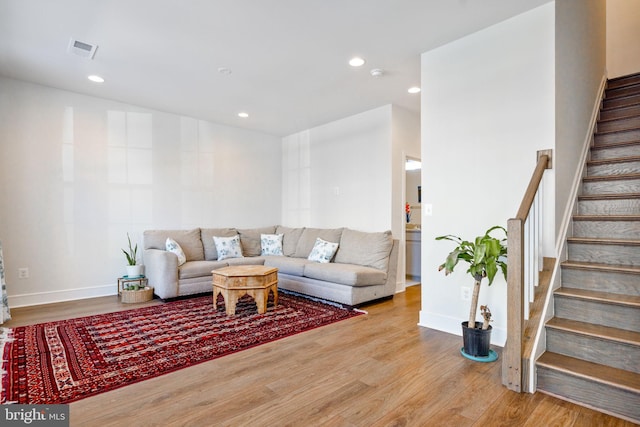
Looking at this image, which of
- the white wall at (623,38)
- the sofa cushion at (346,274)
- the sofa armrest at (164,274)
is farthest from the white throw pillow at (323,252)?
the white wall at (623,38)

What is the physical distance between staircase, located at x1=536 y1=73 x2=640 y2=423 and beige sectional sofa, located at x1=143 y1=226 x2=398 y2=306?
1.98m

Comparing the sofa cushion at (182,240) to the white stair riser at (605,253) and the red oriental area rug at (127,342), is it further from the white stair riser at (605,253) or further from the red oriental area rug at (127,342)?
the white stair riser at (605,253)

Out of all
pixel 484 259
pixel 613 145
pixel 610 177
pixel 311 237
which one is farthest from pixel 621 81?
pixel 311 237

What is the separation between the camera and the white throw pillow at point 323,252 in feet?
14.9

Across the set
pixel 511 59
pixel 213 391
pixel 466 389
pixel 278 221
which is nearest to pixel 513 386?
pixel 466 389

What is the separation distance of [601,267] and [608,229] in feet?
1.60

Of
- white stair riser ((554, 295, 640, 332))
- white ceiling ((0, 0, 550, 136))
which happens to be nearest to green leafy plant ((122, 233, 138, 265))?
white ceiling ((0, 0, 550, 136))

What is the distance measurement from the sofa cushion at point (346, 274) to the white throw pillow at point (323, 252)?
253mm

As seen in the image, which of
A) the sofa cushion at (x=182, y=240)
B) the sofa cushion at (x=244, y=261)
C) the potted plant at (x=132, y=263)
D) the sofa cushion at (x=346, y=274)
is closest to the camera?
the sofa cushion at (x=346, y=274)

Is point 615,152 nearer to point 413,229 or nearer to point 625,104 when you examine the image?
point 625,104

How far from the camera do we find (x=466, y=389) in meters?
1.97

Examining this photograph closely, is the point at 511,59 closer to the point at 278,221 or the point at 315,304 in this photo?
the point at 315,304

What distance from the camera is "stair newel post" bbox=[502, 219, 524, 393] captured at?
1.93 meters

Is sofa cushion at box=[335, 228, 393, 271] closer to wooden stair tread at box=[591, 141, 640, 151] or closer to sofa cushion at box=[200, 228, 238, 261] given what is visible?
sofa cushion at box=[200, 228, 238, 261]
